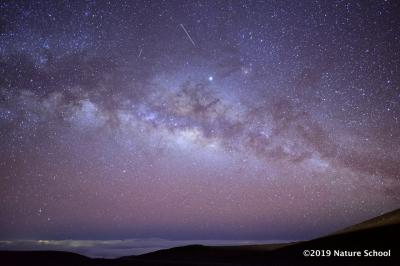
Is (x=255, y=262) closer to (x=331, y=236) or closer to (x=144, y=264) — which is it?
(x=144, y=264)

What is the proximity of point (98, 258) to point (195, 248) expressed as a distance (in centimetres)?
1165

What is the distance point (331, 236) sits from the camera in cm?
3180

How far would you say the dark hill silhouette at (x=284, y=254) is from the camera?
22.6 metres

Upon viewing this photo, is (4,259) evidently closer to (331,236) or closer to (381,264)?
(381,264)

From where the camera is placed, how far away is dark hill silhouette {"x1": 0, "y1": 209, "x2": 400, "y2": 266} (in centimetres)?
2259

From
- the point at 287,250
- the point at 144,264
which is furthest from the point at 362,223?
the point at 144,264

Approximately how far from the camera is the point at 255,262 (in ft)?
76.2

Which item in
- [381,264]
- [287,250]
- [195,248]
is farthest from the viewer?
[195,248]

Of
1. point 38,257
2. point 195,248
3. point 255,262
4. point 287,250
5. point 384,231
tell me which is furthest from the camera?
point 195,248

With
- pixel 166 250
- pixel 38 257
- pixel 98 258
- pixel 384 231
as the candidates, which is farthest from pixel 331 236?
pixel 38 257

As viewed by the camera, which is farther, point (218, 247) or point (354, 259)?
point (218, 247)

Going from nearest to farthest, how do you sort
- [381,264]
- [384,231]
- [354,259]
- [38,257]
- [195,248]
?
1. [381,264]
2. [354,259]
3. [38,257]
4. [384,231]
5. [195,248]

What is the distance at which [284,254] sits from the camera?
2652cm

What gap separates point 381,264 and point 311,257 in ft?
18.6
